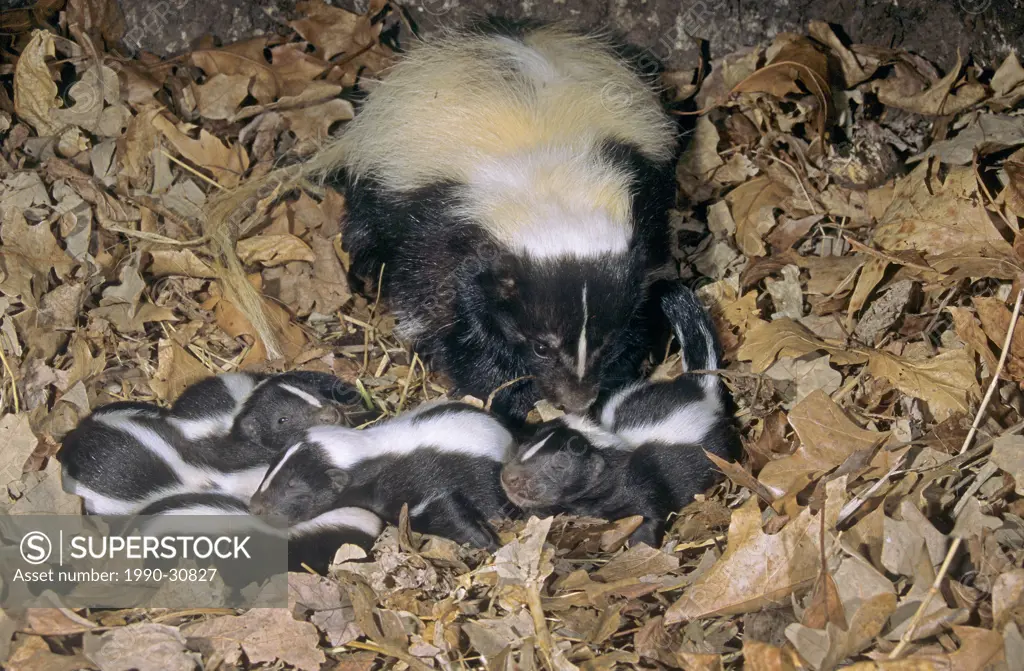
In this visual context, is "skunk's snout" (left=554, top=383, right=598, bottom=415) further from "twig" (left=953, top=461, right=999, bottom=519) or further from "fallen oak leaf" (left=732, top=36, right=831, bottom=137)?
"fallen oak leaf" (left=732, top=36, right=831, bottom=137)

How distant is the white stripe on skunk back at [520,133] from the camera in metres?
4.26

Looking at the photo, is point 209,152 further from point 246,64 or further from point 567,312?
point 567,312

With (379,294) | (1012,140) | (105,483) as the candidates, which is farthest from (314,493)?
(1012,140)

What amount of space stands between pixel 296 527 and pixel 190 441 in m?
0.70

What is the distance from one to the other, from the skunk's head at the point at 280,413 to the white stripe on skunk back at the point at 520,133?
1.10 meters

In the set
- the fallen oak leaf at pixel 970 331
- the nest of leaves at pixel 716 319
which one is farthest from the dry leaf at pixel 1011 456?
the fallen oak leaf at pixel 970 331

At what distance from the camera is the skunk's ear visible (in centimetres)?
403

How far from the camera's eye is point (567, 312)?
4.09 m

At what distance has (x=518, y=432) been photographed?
4.76 metres

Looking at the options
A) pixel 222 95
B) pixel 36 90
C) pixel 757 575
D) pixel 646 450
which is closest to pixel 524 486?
pixel 646 450

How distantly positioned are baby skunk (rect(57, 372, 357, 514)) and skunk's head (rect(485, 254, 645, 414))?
3.09ft

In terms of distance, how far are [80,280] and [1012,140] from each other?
4.83m

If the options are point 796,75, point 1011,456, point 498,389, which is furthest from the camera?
point 796,75

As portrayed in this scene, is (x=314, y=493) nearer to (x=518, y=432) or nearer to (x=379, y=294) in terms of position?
(x=518, y=432)
